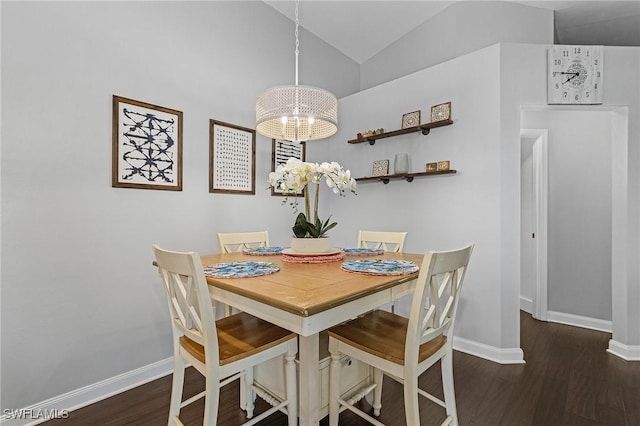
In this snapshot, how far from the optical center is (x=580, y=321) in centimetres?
300

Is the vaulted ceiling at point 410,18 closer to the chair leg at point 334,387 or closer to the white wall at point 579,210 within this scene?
the white wall at point 579,210

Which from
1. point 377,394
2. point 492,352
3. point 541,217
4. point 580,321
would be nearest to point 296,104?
point 377,394

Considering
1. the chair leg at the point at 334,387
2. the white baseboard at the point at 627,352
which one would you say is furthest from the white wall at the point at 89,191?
the white baseboard at the point at 627,352

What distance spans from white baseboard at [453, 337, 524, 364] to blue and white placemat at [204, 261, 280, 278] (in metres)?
1.88

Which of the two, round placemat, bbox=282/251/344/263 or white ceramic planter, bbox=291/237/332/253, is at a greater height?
white ceramic planter, bbox=291/237/332/253

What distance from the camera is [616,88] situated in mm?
2330

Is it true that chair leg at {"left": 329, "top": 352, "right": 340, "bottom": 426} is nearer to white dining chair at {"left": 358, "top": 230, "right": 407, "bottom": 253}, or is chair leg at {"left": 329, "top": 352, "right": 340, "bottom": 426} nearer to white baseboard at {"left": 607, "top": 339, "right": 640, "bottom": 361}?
white dining chair at {"left": 358, "top": 230, "right": 407, "bottom": 253}

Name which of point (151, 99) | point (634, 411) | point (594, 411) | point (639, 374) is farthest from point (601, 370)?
point (151, 99)

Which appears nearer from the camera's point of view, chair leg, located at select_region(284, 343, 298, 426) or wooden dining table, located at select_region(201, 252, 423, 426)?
wooden dining table, located at select_region(201, 252, 423, 426)

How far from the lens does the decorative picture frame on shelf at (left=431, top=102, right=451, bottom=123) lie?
2.61 meters

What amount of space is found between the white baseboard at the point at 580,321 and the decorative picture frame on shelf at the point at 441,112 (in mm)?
2338

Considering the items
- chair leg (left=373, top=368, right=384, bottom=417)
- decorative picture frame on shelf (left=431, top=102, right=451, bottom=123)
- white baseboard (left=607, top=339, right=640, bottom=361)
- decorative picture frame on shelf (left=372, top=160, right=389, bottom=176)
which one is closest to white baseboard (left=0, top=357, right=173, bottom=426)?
chair leg (left=373, top=368, right=384, bottom=417)

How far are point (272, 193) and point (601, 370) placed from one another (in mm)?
2944

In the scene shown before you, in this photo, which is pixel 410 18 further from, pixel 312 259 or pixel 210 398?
pixel 210 398
